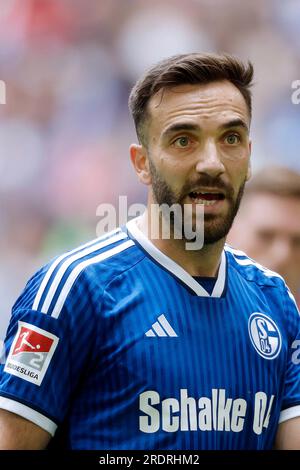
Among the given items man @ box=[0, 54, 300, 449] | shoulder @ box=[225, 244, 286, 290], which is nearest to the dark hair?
shoulder @ box=[225, 244, 286, 290]

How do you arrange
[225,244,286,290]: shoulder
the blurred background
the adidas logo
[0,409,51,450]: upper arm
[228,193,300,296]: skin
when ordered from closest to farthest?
1. [0,409,51,450]: upper arm
2. the adidas logo
3. [225,244,286,290]: shoulder
4. [228,193,300,296]: skin
5. the blurred background

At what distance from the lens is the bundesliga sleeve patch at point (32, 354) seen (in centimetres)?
195

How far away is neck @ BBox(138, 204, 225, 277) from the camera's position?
86.5 inches

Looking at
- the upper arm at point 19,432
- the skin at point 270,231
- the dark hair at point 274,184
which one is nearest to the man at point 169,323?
Result: the upper arm at point 19,432

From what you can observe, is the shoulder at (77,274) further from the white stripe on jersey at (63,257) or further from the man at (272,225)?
the man at (272,225)

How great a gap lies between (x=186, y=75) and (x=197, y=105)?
98 millimetres

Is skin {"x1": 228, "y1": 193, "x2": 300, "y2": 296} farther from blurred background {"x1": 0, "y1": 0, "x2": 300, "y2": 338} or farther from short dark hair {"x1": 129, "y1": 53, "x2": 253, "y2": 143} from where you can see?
short dark hair {"x1": 129, "y1": 53, "x2": 253, "y2": 143}

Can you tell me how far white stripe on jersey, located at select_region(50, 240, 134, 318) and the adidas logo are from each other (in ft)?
0.75

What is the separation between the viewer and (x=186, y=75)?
2168mm

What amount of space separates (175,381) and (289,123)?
369 centimetres

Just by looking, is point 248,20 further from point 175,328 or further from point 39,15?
point 175,328

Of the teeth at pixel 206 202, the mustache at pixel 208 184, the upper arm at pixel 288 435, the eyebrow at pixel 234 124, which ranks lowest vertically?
the upper arm at pixel 288 435

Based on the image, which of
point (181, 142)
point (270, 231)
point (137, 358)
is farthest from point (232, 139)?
point (270, 231)

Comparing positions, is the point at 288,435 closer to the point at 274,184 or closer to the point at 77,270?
the point at 77,270
